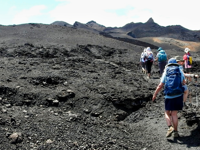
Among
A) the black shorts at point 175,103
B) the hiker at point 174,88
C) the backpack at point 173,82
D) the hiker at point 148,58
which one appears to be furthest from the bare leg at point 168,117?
the hiker at point 148,58

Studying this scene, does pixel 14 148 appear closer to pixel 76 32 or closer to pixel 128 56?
pixel 128 56

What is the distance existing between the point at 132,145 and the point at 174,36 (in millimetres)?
45055

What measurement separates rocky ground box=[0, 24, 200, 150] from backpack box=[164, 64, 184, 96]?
955 millimetres

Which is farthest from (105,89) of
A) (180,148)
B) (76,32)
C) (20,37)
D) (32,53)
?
(76,32)

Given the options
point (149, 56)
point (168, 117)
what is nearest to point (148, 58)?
point (149, 56)

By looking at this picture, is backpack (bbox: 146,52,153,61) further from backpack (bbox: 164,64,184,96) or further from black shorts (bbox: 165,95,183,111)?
black shorts (bbox: 165,95,183,111)

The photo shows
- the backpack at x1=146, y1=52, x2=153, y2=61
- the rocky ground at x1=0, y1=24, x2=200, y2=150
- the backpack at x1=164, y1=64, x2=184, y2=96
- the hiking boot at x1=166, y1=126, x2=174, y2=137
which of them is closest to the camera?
the rocky ground at x1=0, y1=24, x2=200, y2=150

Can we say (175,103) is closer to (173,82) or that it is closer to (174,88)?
(174,88)

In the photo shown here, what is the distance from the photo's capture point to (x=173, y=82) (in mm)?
4973

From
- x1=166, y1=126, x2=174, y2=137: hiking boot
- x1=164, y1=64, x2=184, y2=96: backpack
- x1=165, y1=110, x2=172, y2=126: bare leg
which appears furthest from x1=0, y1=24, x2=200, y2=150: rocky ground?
x1=164, y1=64, x2=184, y2=96: backpack

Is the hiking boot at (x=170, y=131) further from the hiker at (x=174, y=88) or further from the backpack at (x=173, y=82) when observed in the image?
the backpack at (x=173, y=82)

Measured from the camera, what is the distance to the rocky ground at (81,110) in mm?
4848

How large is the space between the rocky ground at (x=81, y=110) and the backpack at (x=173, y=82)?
0.96 m

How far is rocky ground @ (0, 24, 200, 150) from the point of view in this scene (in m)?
4.85
